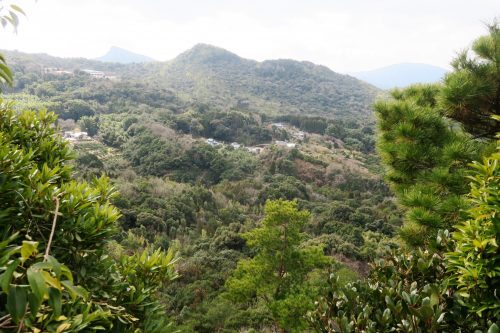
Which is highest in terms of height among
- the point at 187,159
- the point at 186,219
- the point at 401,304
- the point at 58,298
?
the point at 58,298

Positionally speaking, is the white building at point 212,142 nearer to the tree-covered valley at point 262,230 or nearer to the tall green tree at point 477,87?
the tree-covered valley at point 262,230

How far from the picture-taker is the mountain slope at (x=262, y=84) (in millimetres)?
77438

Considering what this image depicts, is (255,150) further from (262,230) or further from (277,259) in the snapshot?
(277,259)

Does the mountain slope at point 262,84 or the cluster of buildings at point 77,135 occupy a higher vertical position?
the mountain slope at point 262,84

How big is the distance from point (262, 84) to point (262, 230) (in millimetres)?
90376

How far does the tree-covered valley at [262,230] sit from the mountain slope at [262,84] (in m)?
45.5

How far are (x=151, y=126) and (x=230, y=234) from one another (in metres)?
23.0

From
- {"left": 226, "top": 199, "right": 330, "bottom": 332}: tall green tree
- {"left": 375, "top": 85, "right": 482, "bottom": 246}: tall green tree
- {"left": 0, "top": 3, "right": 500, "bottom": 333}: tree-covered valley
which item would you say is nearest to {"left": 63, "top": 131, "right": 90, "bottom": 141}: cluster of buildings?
{"left": 0, "top": 3, "right": 500, "bottom": 333}: tree-covered valley

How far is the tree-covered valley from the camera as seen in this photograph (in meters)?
1.56

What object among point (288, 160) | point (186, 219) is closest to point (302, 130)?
point (288, 160)

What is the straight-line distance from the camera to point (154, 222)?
1855 centimetres

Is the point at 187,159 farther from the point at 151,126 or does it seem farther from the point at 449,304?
the point at 449,304

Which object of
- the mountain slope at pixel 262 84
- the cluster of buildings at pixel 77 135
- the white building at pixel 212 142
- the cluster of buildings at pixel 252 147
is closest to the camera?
the cluster of buildings at pixel 77 135

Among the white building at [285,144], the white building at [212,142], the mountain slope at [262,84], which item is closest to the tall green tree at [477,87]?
the white building at [285,144]
